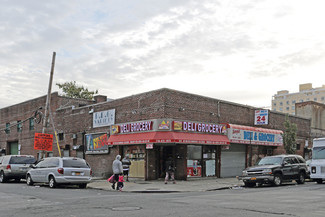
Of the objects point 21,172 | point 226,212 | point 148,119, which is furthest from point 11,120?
point 226,212

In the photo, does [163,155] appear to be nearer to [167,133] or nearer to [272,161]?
[167,133]

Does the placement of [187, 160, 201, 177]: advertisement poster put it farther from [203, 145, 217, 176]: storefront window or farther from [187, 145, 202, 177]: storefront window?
[203, 145, 217, 176]: storefront window

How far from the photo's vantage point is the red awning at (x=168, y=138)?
22369mm

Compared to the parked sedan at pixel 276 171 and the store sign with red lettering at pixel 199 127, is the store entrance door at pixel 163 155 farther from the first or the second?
the parked sedan at pixel 276 171

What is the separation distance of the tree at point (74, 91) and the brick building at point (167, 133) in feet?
82.1

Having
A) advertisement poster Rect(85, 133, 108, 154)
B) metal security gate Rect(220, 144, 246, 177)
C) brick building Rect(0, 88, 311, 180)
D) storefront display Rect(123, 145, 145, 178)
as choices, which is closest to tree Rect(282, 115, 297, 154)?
brick building Rect(0, 88, 311, 180)

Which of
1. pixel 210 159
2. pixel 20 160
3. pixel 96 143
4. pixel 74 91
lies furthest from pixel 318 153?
pixel 74 91

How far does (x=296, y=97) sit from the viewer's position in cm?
14538

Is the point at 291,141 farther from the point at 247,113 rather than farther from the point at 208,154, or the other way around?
the point at 208,154

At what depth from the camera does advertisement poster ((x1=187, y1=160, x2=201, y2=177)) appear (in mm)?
24312

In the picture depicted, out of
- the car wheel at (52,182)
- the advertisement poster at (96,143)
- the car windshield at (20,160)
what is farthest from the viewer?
the advertisement poster at (96,143)

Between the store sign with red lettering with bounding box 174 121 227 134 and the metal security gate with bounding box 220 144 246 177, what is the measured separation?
1.86m

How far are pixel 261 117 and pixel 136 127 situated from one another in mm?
10986

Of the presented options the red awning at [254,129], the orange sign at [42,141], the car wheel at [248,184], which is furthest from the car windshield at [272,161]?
the orange sign at [42,141]
